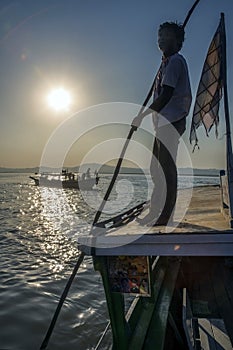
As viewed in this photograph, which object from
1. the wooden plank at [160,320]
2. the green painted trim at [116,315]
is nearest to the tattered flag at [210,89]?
the green painted trim at [116,315]

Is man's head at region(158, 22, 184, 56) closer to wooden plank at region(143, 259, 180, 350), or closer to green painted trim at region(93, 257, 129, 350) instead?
green painted trim at region(93, 257, 129, 350)

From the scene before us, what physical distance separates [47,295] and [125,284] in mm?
4852

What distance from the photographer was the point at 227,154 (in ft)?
8.00

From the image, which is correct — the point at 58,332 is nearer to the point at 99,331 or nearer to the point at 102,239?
the point at 99,331

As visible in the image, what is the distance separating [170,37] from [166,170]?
1.45 metres

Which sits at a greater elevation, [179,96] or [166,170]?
[179,96]

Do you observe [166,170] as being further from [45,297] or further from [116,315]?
[45,297]

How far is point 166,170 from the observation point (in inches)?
122

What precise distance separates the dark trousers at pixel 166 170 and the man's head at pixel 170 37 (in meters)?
0.79

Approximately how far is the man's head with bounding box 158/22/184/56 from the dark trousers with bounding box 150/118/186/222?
0.79 meters

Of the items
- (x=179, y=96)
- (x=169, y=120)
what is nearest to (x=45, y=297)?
(x=169, y=120)

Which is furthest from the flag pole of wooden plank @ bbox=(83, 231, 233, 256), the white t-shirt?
the white t-shirt

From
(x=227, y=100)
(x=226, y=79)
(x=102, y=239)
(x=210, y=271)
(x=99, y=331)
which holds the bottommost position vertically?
(x=99, y=331)

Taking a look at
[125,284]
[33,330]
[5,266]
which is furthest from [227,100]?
[5,266]
